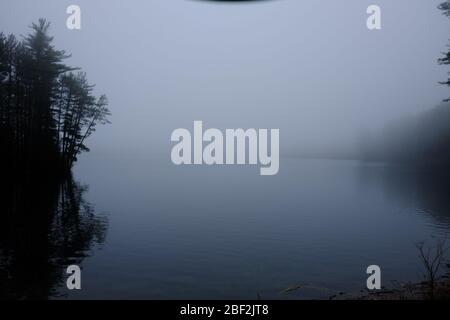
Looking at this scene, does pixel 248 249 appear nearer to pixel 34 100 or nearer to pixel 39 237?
pixel 39 237

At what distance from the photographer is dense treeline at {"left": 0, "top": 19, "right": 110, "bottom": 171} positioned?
40031 mm

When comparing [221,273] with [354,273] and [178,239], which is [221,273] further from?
[178,239]

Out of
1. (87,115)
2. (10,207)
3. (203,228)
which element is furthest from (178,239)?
(87,115)

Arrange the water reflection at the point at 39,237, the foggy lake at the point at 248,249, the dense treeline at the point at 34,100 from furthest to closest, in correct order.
Answer: the dense treeline at the point at 34,100 < the foggy lake at the point at 248,249 < the water reflection at the point at 39,237

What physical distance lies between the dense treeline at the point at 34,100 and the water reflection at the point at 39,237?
464 centimetres

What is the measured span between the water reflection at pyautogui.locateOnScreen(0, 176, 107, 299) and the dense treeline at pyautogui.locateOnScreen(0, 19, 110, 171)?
464 centimetres

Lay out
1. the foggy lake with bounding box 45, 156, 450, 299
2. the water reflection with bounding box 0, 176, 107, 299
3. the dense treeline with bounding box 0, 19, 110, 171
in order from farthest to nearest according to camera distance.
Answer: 1. the dense treeline with bounding box 0, 19, 110, 171
2. the foggy lake with bounding box 45, 156, 450, 299
3. the water reflection with bounding box 0, 176, 107, 299

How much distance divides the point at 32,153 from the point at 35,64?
1050cm

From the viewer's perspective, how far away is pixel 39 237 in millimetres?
23156

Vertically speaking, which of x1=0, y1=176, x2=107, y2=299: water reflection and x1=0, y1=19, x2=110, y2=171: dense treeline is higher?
x1=0, y1=19, x2=110, y2=171: dense treeline

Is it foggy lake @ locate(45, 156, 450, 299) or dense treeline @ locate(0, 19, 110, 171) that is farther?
dense treeline @ locate(0, 19, 110, 171)

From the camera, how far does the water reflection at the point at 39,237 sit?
1545cm
